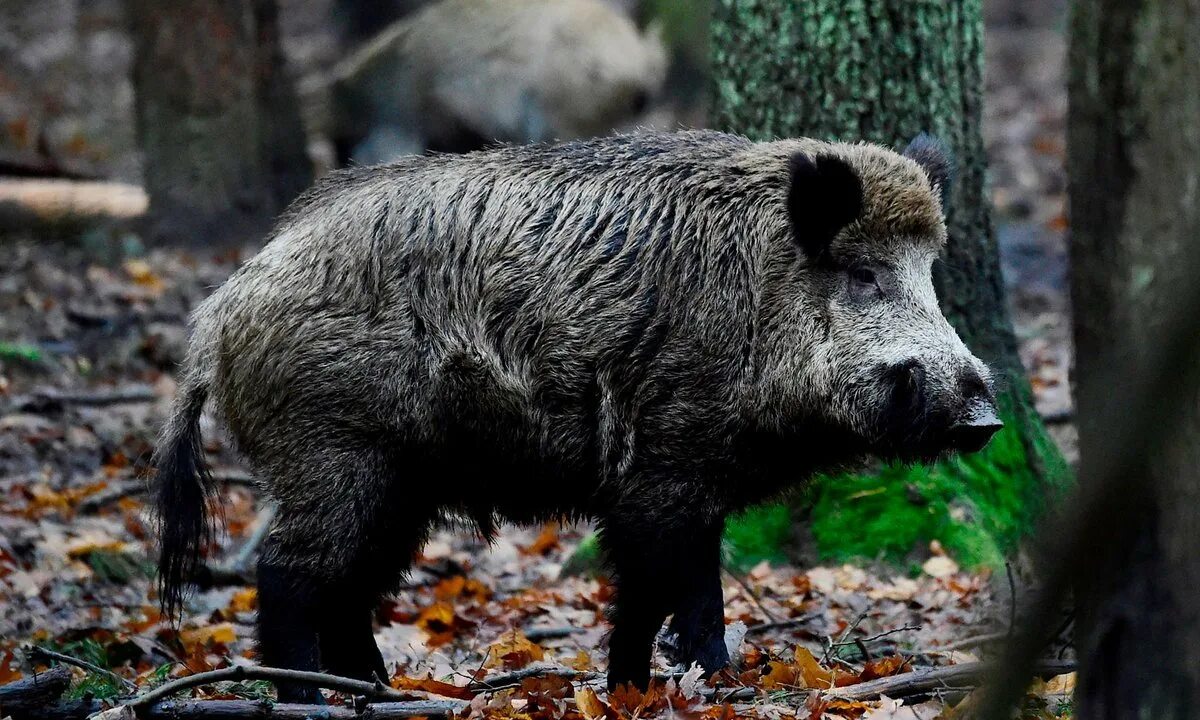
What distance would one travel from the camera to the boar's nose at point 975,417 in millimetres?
4676

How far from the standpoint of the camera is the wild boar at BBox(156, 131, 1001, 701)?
5.00m

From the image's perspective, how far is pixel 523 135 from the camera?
14133mm

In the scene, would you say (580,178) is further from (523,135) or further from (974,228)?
(523,135)

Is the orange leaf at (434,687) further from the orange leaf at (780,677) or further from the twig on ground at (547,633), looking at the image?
the twig on ground at (547,633)

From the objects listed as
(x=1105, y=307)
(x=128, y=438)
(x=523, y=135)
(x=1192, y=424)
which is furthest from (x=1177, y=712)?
(x=523, y=135)

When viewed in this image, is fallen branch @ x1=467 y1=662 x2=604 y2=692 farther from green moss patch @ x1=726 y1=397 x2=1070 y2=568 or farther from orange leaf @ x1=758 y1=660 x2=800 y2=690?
green moss patch @ x1=726 y1=397 x2=1070 y2=568

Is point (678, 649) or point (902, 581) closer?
point (678, 649)

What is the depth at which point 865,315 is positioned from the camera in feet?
16.7

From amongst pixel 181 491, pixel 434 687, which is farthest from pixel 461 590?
pixel 434 687

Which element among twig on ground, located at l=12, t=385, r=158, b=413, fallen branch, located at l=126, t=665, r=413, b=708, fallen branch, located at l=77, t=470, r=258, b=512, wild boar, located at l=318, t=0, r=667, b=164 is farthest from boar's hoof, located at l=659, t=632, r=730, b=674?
wild boar, located at l=318, t=0, r=667, b=164

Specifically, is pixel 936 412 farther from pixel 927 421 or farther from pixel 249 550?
pixel 249 550

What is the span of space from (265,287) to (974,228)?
126 inches

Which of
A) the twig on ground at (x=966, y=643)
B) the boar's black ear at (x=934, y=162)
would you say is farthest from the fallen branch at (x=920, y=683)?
the boar's black ear at (x=934, y=162)

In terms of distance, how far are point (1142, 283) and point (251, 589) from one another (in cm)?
512
